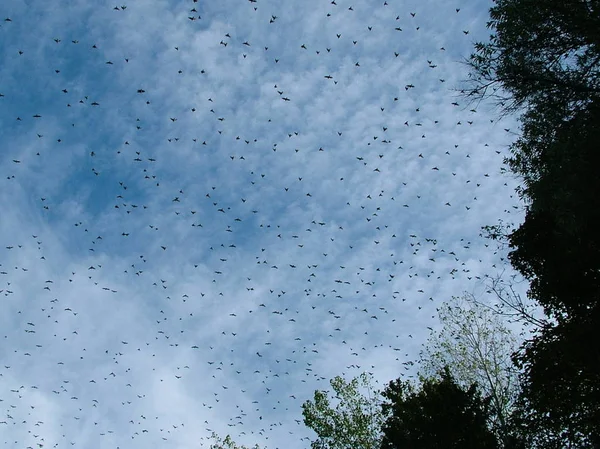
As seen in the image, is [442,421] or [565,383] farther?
[442,421]

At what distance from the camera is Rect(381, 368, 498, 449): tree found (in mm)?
19375

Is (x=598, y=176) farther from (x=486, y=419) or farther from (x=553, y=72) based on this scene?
(x=486, y=419)

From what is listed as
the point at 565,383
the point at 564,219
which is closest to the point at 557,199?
the point at 564,219

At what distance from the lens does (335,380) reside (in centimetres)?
3008

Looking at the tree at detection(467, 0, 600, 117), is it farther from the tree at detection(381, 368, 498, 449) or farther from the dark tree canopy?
the tree at detection(381, 368, 498, 449)

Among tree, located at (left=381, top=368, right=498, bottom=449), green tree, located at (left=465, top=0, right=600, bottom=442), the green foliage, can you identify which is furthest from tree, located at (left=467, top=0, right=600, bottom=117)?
tree, located at (left=381, top=368, right=498, bottom=449)

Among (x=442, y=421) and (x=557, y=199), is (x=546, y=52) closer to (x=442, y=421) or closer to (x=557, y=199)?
(x=557, y=199)

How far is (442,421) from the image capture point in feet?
66.3

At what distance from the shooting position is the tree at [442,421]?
19.4m

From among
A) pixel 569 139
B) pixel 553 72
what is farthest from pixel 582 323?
pixel 553 72

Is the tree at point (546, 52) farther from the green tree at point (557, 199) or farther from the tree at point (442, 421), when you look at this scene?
the tree at point (442, 421)

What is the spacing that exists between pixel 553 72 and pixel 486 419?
1508 cm

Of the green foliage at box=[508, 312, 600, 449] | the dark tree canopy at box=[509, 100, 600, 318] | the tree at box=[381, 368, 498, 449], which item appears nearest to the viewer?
the dark tree canopy at box=[509, 100, 600, 318]

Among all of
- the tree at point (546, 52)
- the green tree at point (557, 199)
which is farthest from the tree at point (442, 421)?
the tree at point (546, 52)
